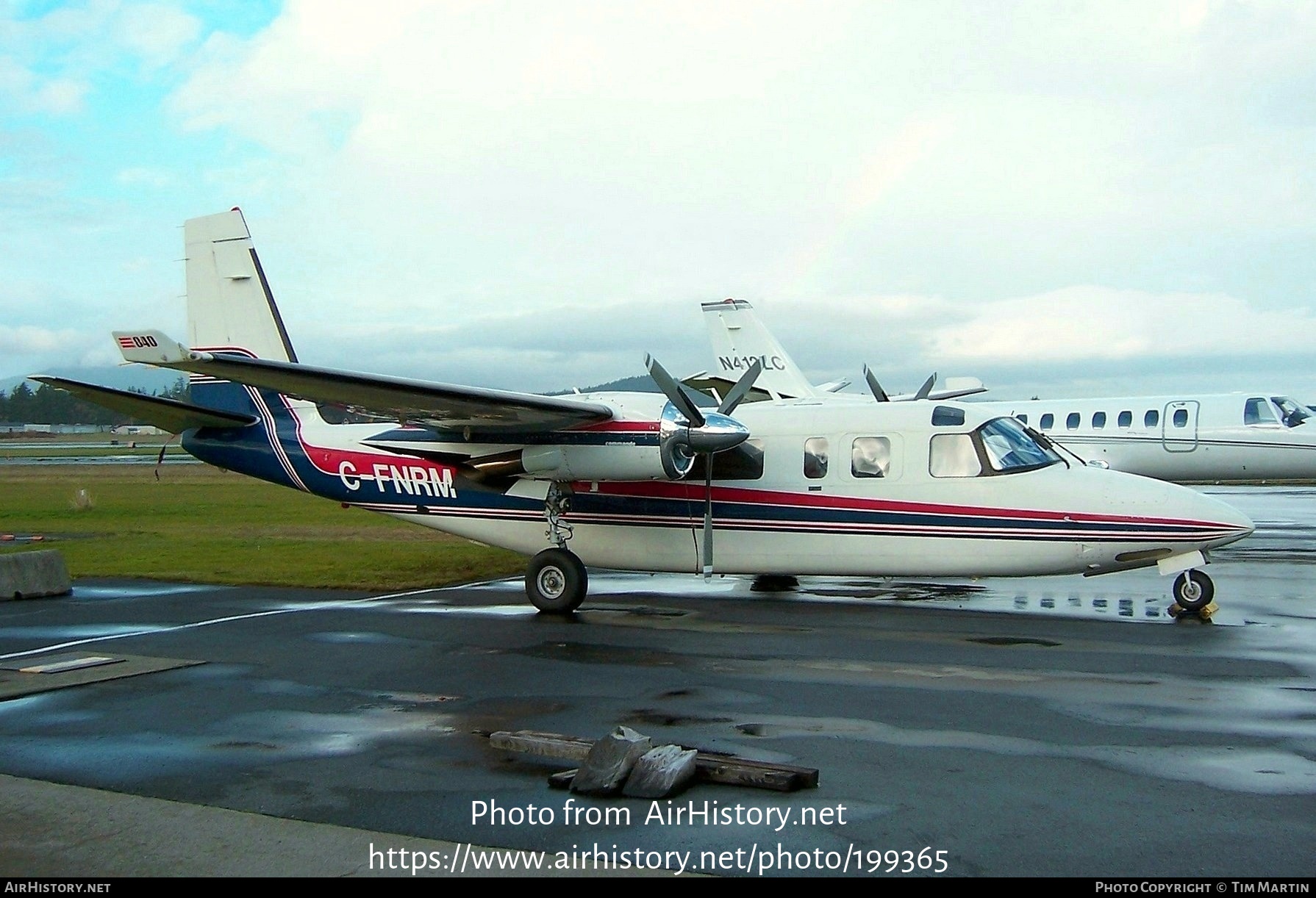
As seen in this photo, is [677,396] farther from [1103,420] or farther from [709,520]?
[1103,420]

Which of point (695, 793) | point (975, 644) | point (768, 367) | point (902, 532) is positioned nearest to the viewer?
point (695, 793)

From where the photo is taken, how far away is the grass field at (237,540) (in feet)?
55.9

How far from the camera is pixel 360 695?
8.82 meters

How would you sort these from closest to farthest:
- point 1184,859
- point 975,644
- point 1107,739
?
point 1184,859 → point 1107,739 → point 975,644

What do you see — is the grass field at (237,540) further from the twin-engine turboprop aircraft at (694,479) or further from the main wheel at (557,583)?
the main wheel at (557,583)

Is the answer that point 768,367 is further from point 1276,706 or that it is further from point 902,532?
point 1276,706

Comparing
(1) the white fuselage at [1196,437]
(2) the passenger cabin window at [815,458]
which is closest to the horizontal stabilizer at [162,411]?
(2) the passenger cabin window at [815,458]

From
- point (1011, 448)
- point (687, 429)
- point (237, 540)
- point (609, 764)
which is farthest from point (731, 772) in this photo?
point (237, 540)

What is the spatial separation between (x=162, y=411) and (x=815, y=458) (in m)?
9.13

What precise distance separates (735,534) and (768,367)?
17322 mm

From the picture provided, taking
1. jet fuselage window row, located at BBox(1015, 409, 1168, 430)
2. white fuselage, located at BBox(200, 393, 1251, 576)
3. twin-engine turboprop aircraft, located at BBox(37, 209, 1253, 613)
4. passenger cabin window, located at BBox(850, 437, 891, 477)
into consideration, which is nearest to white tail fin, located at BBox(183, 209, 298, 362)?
twin-engine turboprop aircraft, located at BBox(37, 209, 1253, 613)

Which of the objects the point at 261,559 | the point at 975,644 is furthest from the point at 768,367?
the point at 975,644

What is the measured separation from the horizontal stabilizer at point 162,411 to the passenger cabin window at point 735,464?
266 inches

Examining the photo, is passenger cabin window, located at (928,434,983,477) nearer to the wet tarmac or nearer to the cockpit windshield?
the cockpit windshield
